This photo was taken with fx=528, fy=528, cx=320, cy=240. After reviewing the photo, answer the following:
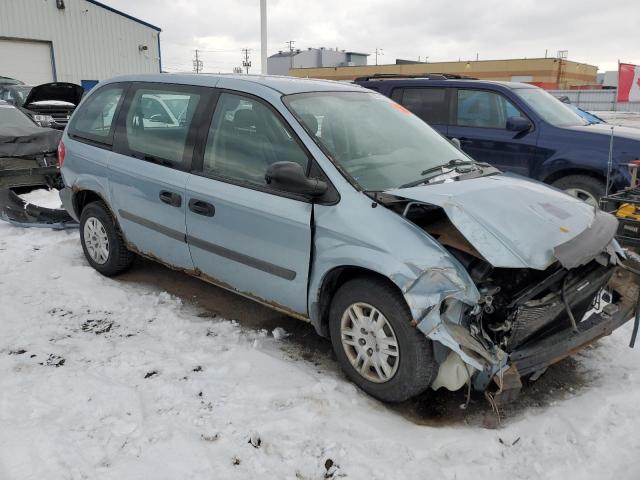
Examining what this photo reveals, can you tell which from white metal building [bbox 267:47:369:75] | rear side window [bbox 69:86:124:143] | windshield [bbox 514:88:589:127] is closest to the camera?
rear side window [bbox 69:86:124:143]

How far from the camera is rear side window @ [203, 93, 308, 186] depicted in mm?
3398

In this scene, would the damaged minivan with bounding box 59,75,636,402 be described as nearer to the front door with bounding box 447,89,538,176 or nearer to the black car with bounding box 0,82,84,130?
the front door with bounding box 447,89,538,176

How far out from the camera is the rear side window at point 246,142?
340 cm

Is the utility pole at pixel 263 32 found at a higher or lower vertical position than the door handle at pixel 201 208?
higher

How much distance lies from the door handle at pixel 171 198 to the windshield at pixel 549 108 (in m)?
4.93

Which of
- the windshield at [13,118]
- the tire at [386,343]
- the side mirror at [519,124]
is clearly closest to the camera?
the tire at [386,343]

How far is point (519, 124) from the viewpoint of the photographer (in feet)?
21.7

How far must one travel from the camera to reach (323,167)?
10.4ft

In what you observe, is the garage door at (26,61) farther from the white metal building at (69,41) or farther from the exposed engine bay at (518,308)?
the exposed engine bay at (518,308)

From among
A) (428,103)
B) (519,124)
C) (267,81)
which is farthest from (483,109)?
(267,81)

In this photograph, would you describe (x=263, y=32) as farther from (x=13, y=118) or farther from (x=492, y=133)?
(x=492, y=133)

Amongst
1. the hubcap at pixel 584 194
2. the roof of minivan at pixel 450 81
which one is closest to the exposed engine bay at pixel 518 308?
the hubcap at pixel 584 194

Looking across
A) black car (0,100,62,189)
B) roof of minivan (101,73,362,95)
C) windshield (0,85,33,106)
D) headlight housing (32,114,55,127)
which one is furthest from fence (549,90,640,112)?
roof of minivan (101,73,362,95)

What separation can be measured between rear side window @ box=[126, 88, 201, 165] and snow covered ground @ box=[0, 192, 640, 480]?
127cm
